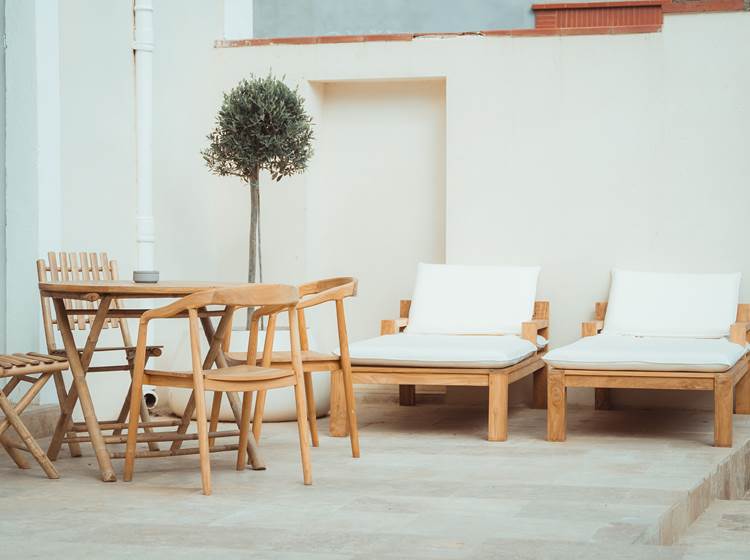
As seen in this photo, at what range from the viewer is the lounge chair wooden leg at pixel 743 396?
21.9 feet

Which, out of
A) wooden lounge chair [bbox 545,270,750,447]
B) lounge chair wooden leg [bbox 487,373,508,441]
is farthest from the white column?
wooden lounge chair [bbox 545,270,750,447]

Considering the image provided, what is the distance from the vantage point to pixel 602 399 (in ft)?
23.4

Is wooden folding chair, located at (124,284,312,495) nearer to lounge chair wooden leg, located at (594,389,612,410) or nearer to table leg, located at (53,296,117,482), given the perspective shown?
table leg, located at (53,296,117,482)

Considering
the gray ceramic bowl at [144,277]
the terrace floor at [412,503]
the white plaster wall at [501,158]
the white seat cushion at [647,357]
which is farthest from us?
the white plaster wall at [501,158]

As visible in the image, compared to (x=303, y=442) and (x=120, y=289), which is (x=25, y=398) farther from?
(x=303, y=442)

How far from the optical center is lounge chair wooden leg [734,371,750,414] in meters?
6.67

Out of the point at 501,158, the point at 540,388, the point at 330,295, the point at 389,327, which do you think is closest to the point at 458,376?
the point at 389,327

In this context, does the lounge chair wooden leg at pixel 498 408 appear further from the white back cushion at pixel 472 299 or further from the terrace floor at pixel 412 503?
the white back cushion at pixel 472 299

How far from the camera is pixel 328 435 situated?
5898mm

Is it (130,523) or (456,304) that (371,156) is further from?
(130,523)

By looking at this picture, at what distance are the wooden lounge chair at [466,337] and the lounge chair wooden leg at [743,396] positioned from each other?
115 cm

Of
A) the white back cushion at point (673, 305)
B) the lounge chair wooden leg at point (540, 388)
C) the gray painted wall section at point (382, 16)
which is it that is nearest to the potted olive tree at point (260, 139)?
the lounge chair wooden leg at point (540, 388)

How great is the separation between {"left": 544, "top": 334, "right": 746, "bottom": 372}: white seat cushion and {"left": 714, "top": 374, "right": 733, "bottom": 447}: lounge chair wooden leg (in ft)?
0.23

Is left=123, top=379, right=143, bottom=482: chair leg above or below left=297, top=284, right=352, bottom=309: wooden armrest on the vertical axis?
below
